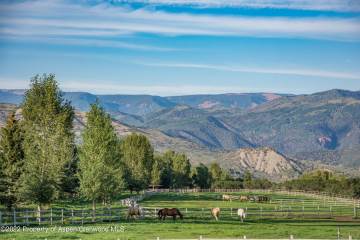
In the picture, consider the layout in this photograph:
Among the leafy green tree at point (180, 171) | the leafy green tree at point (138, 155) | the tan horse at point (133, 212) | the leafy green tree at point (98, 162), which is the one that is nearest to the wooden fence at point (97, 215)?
the tan horse at point (133, 212)

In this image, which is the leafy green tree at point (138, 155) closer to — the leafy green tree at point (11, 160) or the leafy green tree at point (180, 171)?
the leafy green tree at point (180, 171)

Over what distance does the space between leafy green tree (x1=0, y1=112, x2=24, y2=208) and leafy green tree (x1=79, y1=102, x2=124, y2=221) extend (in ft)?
21.3

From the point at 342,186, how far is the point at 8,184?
118866mm

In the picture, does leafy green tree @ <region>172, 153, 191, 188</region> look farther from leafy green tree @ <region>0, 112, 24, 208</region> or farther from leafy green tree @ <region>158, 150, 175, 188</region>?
leafy green tree @ <region>0, 112, 24, 208</region>

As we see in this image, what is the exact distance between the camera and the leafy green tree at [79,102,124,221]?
63.2 metres

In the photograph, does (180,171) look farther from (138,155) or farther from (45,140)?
(45,140)

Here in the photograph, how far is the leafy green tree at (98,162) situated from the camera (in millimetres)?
63250

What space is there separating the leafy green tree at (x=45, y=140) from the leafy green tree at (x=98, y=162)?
2.63 meters

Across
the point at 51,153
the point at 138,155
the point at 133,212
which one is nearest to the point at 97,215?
the point at 133,212

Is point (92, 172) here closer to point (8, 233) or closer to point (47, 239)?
point (8, 233)

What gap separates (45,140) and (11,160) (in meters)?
5.89

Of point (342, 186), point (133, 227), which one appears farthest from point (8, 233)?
point (342, 186)

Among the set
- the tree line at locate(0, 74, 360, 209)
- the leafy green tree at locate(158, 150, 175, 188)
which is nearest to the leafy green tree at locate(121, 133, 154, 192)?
the leafy green tree at locate(158, 150, 175, 188)

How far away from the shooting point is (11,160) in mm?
66625
